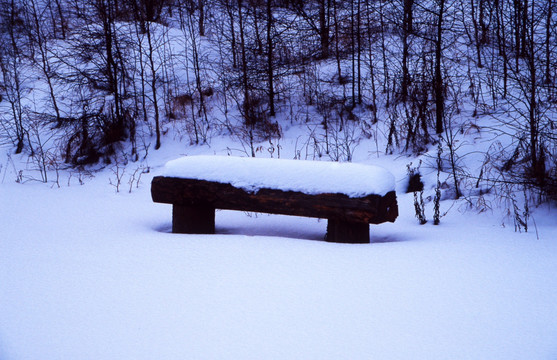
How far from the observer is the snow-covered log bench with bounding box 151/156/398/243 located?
394 centimetres

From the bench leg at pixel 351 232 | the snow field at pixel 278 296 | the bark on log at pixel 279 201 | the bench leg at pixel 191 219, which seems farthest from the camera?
the bench leg at pixel 191 219

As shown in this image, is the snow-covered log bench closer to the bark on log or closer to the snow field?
the bark on log

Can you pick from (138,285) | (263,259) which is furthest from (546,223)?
(138,285)

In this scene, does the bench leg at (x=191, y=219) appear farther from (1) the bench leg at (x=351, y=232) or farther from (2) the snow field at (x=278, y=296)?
(1) the bench leg at (x=351, y=232)

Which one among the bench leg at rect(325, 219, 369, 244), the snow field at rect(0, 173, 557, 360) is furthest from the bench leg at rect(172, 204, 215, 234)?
the bench leg at rect(325, 219, 369, 244)

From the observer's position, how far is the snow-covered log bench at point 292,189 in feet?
12.9

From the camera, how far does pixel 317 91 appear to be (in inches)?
424

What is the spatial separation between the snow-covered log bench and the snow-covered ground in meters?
0.30

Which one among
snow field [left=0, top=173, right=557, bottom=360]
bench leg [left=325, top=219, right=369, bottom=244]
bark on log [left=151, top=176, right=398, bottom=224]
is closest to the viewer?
snow field [left=0, top=173, right=557, bottom=360]

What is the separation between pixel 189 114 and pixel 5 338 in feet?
29.5

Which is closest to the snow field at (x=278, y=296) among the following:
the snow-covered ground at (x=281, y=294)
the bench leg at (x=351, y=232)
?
the snow-covered ground at (x=281, y=294)

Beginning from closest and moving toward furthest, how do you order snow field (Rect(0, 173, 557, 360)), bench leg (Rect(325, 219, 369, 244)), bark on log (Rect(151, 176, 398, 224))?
snow field (Rect(0, 173, 557, 360))
bark on log (Rect(151, 176, 398, 224))
bench leg (Rect(325, 219, 369, 244))

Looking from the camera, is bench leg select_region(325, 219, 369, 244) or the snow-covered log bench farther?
bench leg select_region(325, 219, 369, 244)

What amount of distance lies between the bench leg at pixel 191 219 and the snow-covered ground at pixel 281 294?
29 centimetres
